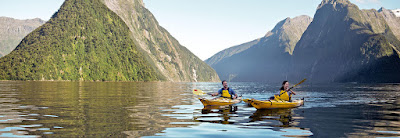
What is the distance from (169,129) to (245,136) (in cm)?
395

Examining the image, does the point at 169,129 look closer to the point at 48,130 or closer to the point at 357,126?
the point at 48,130

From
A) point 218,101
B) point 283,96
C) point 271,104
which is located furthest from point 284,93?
point 218,101

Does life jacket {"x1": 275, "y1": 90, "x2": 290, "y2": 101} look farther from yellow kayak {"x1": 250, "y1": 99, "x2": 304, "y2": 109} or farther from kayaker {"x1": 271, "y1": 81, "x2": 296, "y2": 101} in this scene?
yellow kayak {"x1": 250, "y1": 99, "x2": 304, "y2": 109}

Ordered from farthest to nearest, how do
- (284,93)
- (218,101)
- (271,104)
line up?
(218,101) < (284,93) < (271,104)

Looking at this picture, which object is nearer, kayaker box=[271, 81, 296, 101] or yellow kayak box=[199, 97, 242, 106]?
yellow kayak box=[199, 97, 242, 106]

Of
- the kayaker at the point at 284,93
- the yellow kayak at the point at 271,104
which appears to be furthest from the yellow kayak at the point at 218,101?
the kayaker at the point at 284,93

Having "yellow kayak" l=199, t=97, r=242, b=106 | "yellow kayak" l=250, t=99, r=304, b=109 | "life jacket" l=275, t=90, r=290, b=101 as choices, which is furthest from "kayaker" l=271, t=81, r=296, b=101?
"yellow kayak" l=199, t=97, r=242, b=106

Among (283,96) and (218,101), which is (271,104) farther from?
(218,101)

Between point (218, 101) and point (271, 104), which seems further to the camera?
point (218, 101)

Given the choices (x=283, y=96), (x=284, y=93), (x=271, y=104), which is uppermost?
(x=284, y=93)

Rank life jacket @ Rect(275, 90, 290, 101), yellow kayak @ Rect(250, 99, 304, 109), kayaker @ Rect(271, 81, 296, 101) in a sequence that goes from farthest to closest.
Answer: life jacket @ Rect(275, 90, 290, 101), kayaker @ Rect(271, 81, 296, 101), yellow kayak @ Rect(250, 99, 304, 109)

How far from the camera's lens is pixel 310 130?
17.2 metres

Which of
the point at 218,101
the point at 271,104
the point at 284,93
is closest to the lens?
the point at 271,104

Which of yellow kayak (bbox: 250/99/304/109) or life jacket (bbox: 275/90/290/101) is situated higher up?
life jacket (bbox: 275/90/290/101)
